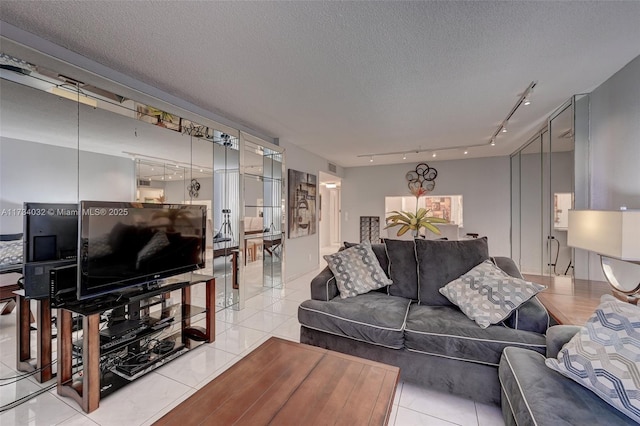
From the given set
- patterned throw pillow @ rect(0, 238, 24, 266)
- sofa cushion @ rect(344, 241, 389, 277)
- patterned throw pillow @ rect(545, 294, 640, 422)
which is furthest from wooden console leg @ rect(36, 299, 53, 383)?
patterned throw pillow @ rect(545, 294, 640, 422)

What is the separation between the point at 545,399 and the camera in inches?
48.1

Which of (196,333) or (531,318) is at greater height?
(531,318)

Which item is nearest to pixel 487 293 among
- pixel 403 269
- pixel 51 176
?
pixel 403 269

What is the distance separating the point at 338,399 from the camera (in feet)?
4.22

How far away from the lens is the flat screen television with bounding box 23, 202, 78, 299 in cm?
189

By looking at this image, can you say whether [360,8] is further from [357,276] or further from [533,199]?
[533,199]

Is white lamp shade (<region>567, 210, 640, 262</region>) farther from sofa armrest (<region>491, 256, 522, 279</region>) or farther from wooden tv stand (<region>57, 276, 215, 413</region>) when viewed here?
wooden tv stand (<region>57, 276, 215, 413</region>)

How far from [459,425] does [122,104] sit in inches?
143

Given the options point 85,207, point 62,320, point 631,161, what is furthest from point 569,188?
point 62,320

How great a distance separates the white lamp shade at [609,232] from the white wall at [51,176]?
3782 millimetres

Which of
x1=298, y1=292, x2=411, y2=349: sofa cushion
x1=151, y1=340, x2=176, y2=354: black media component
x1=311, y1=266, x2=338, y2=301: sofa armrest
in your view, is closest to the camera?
x1=298, y1=292, x2=411, y2=349: sofa cushion

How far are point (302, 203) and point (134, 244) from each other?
3.34 meters

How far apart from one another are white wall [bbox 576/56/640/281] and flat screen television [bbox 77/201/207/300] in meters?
3.89

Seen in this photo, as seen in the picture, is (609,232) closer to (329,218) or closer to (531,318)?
(531,318)
